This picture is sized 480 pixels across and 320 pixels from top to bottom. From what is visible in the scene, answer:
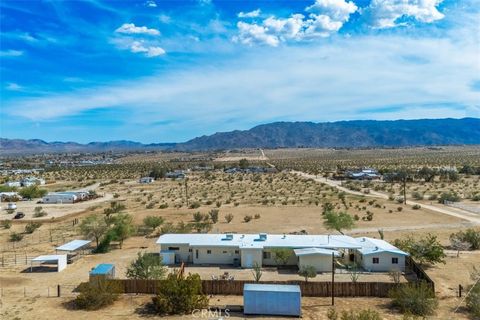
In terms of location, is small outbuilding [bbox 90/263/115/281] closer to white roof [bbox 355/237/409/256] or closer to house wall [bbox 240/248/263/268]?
house wall [bbox 240/248/263/268]

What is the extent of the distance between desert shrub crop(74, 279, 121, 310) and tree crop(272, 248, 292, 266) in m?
11.0

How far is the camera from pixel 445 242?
38.2m

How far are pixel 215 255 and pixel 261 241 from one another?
134 inches

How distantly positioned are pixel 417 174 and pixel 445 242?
202 feet

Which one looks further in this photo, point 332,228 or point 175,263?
point 332,228

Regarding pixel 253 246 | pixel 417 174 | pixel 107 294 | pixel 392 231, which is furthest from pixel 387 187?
pixel 107 294

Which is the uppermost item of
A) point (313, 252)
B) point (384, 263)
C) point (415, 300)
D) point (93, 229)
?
point (93, 229)

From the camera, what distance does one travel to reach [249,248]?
1233 inches

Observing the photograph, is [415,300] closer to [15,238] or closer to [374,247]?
[374,247]

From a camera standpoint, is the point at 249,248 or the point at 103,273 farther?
the point at 249,248

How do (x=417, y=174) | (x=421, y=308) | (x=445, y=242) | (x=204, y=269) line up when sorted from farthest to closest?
(x=417, y=174)
(x=445, y=242)
(x=204, y=269)
(x=421, y=308)

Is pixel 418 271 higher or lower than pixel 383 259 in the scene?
lower

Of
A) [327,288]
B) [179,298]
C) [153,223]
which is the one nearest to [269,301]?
[327,288]

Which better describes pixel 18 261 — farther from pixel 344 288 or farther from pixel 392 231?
pixel 392 231
